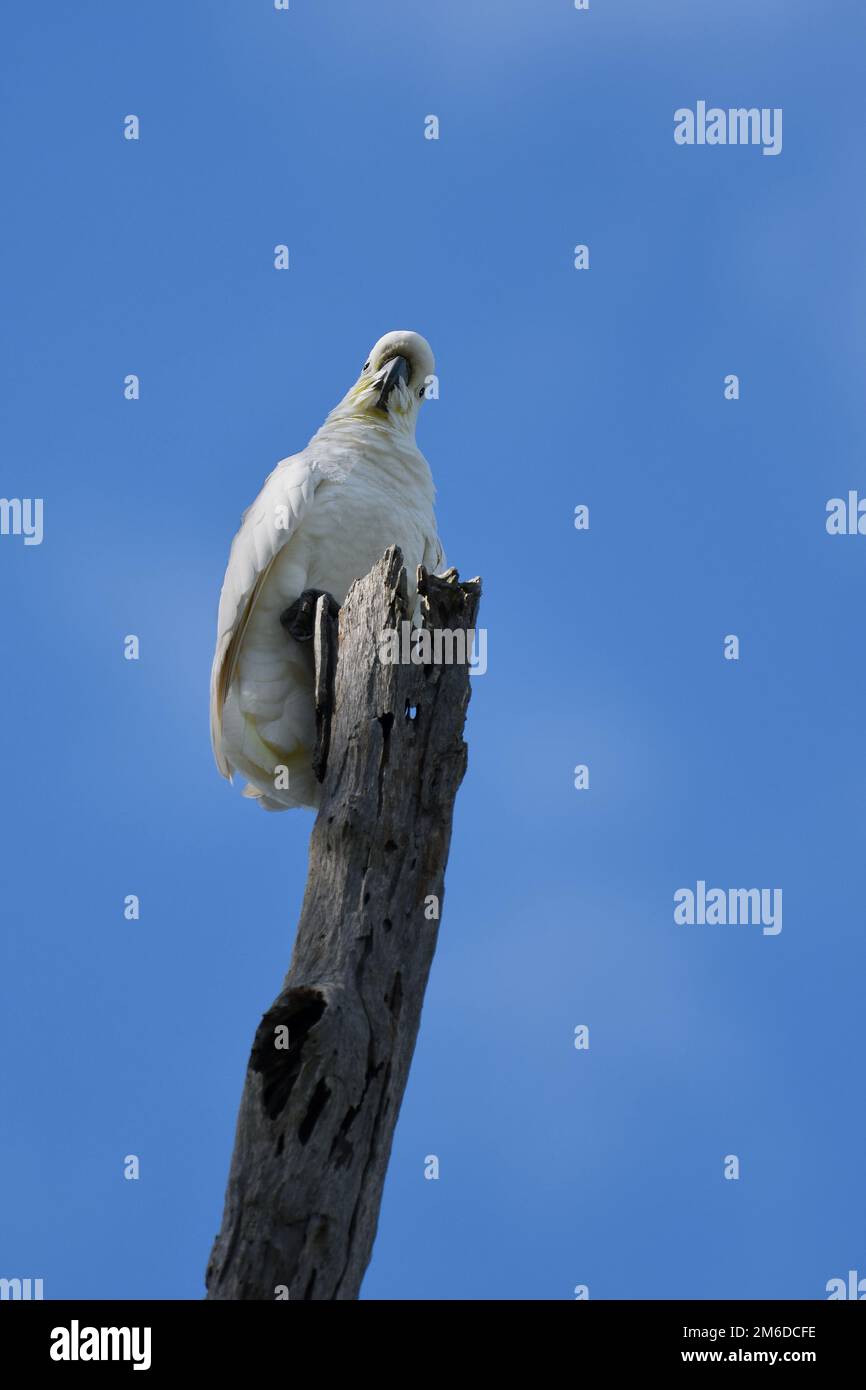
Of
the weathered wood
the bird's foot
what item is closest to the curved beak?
the bird's foot

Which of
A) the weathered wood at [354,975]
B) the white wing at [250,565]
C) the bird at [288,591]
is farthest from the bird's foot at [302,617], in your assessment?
the weathered wood at [354,975]

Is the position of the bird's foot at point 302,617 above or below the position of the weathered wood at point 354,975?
above

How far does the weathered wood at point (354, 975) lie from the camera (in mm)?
4574

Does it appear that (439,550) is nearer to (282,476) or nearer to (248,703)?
(282,476)

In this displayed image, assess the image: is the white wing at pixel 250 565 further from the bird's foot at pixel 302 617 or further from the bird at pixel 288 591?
the bird's foot at pixel 302 617

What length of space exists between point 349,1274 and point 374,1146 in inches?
16.6

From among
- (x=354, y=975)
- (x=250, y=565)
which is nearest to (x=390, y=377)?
(x=250, y=565)

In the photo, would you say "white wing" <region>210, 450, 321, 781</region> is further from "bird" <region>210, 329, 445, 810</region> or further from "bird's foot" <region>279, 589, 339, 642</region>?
"bird's foot" <region>279, 589, 339, 642</region>

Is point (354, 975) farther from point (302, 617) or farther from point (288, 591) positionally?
point (288, 591)

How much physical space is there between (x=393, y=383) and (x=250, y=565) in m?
2.06

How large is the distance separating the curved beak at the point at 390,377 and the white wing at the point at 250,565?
1229mm

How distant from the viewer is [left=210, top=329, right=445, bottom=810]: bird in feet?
24.4

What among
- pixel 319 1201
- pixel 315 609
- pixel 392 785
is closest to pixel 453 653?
pixel 392 785
